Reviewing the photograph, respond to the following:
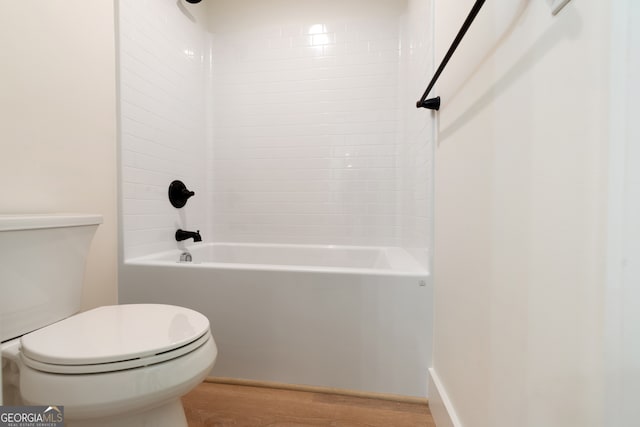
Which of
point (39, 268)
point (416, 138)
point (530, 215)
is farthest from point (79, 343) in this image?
point (416, 138)

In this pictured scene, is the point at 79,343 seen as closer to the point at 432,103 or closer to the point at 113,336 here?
the point at 113,336

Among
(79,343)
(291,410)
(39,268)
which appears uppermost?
(39,268)

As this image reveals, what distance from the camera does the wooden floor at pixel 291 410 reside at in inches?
40.4

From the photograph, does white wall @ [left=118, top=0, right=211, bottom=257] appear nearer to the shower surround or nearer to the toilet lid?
the shower surround

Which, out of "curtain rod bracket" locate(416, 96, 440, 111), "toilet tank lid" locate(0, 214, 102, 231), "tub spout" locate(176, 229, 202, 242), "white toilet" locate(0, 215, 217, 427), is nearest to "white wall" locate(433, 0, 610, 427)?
"curtain rod bracket" locate(416, 96, 440, 111)

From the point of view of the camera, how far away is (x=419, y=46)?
1428 mm

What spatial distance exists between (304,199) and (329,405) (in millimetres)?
1284

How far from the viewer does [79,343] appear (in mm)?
679

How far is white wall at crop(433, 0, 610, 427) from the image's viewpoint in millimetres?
362

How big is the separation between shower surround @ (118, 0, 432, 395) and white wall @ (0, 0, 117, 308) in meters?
0.20

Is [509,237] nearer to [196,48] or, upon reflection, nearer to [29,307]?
[29,307]

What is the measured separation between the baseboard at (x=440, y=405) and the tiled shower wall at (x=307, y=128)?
1.01 m

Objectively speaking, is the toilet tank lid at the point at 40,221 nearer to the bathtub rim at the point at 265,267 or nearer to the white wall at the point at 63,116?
the white wall at the point at 63,116

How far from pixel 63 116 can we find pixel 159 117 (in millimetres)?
514
